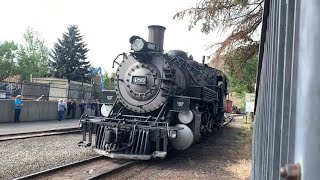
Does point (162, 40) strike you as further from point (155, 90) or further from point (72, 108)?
point (72, 108)

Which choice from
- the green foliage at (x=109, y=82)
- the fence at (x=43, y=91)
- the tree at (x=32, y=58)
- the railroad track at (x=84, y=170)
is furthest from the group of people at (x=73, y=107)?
the tree at (x=32, y=58)

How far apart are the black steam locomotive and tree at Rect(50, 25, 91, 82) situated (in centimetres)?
3462

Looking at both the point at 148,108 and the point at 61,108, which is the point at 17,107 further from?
the point at 148,108

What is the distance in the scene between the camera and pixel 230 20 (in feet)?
31.8

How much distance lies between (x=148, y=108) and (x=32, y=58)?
5611 cm

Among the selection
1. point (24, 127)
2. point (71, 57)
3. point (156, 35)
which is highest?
point (71, 57)

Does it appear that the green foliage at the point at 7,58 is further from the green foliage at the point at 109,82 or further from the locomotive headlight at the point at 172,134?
the locomotive headlight at the point at 172,134

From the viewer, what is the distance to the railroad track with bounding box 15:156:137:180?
661 centimetres

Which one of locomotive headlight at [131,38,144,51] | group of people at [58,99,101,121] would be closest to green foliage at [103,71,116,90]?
locomotive headlight at [131,38,144,51]

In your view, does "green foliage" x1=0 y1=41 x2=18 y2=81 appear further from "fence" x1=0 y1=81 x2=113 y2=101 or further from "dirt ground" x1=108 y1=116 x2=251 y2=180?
"dirt ground" x1=108 y1=116 x2=251 y2=180

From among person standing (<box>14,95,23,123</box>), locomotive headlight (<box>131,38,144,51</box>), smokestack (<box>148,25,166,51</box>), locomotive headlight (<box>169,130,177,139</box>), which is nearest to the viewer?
locomotive headlight (<box>169,130,177,139</box>)

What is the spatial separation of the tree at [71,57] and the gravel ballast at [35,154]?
3289 cm

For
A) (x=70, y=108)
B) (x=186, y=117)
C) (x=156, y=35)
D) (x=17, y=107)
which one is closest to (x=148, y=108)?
(x=186, y=117)

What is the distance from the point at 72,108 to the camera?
23438 millimetres
